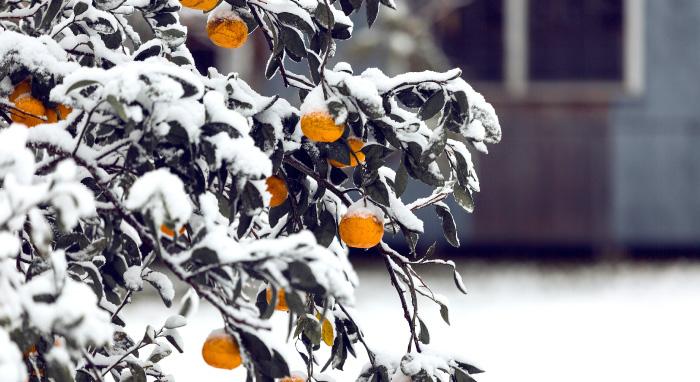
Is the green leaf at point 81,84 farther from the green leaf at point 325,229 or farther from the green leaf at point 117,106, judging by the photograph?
the green leaf at point 325,229

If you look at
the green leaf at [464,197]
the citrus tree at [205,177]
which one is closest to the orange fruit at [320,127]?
the citrus tree at [205,177]

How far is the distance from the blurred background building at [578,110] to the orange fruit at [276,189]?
6.67m

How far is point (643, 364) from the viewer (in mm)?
5230

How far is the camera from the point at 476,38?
27.3 ft

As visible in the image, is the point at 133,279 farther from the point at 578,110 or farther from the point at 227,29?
the point at 578,110

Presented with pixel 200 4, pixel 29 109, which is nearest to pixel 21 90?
pixel 29 109

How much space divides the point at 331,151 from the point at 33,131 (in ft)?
1.29

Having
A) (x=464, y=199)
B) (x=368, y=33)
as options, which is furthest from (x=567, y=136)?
(x=464, y=199)

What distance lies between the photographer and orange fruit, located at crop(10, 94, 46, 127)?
4.70ft

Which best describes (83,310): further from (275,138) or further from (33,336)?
(275,138)

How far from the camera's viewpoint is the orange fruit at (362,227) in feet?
4.79

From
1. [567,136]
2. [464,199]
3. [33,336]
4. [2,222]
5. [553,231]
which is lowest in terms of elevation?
[553,231]

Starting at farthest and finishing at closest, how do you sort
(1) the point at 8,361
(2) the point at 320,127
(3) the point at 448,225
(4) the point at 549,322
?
1. (4) the point at 549,322
2. (3) the point at 448,225
3. (2) the point at 320,127
4. (1) the point at 8,361

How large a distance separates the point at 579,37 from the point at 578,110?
576 mm
